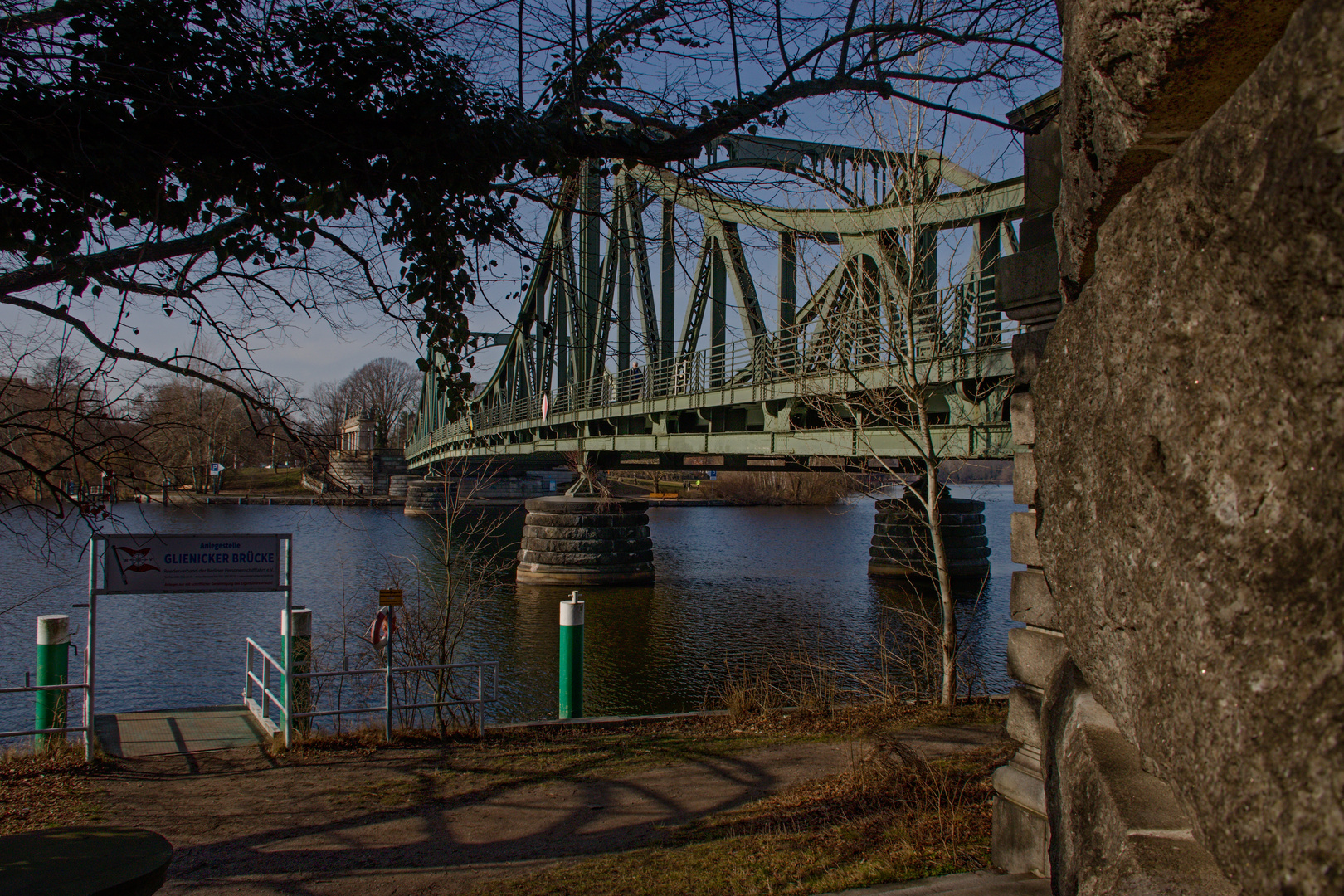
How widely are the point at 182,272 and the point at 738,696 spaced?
6.57 m

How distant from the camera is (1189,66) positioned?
1660 mm

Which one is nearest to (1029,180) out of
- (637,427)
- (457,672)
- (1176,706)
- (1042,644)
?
(1042,644)

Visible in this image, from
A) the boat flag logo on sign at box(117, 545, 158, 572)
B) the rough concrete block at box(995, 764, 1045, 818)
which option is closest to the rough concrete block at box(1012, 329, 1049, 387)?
the rough concrete block at box(995, 764, 1045, 818)

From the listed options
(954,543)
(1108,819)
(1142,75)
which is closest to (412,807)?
(1108,819)

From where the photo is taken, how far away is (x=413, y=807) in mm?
5855

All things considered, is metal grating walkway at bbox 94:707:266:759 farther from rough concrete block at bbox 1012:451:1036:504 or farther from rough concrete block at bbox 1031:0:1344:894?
rough concrete block at bbox 1031:0:1344:894

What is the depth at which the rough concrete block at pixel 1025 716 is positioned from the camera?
15.0 ft

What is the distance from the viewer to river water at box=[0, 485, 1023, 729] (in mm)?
12383

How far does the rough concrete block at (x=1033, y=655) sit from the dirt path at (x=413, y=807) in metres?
2.07

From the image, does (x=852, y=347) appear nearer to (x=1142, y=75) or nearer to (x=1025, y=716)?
(x=1025, y=716)

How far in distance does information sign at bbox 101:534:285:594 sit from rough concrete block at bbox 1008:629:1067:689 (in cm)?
544

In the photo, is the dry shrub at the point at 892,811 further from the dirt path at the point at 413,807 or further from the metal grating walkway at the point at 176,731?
the metal grating walkway at the point at 176,731

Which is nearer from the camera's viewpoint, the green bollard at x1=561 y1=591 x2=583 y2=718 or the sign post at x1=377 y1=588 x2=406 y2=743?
the sign post at x1=377 y1=588 x2=406 y2=743

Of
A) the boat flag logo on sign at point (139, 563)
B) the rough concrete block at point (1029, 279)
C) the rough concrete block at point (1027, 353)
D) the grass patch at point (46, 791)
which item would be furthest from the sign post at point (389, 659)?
the rough concrete block at point (1029, 279)
